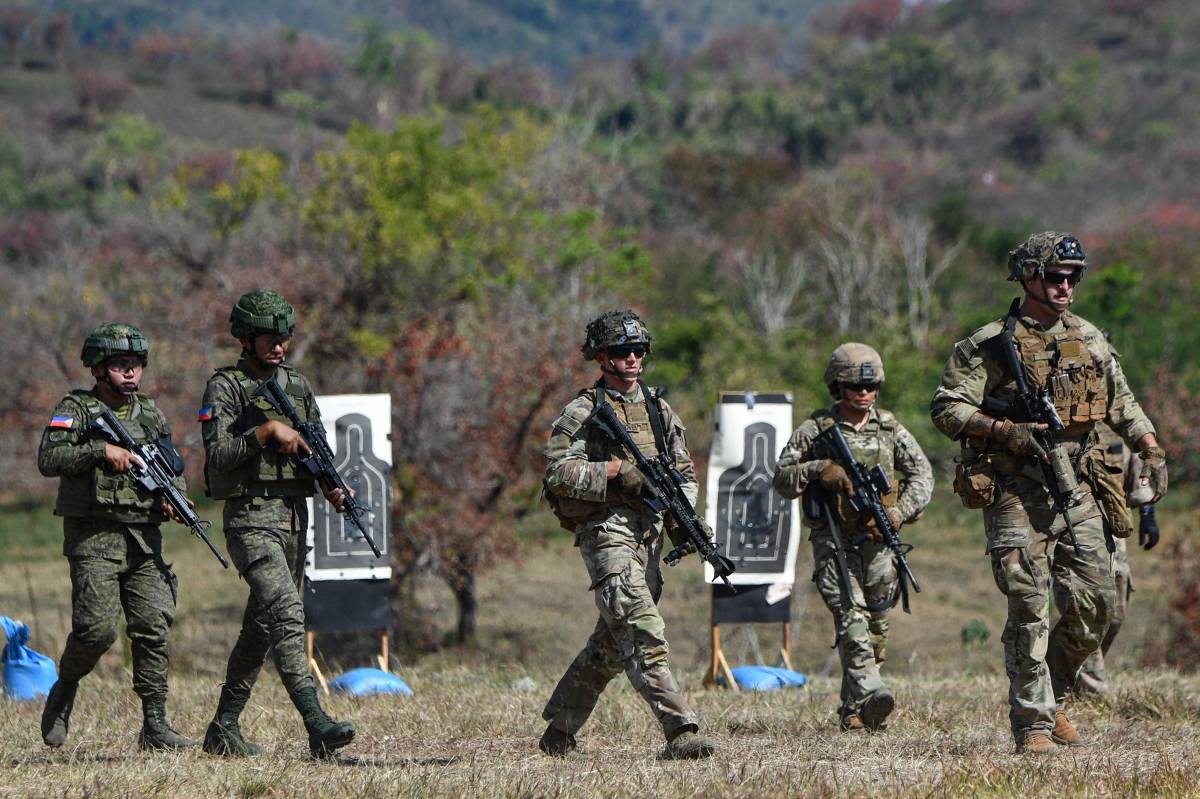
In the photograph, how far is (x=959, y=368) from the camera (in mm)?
7789

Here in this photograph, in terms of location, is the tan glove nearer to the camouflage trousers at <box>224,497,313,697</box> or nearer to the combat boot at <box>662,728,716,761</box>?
the combat boot at <box>662,728,716,761</box>

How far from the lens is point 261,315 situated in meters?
7.66

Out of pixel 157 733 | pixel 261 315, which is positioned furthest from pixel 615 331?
pixel 157 733

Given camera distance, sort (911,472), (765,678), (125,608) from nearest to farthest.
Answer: (125,608), (911,472), (765,678)

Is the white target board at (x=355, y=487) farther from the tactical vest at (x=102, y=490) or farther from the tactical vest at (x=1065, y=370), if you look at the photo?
the tactical vest at (x=1065, y=370)

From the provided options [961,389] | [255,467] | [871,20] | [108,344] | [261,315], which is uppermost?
[871,20]

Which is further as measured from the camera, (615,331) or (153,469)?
(153,469)

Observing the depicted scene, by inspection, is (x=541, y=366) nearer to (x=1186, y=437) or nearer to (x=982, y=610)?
(x=982, y=610)

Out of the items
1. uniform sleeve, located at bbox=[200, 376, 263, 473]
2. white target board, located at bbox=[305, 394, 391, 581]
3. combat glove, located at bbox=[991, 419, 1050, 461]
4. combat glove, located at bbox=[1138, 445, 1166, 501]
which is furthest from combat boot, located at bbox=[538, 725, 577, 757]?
white target board, located at bbox=[305, 394, 391, 581]

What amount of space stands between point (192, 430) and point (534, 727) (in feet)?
45.8

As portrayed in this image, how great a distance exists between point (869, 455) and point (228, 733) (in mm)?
3774

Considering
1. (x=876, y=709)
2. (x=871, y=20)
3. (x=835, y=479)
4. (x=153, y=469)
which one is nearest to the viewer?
(x=153, y=469)

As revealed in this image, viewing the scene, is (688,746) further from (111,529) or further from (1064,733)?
(111,529)

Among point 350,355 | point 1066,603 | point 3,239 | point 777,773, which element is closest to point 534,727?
point 777,773
